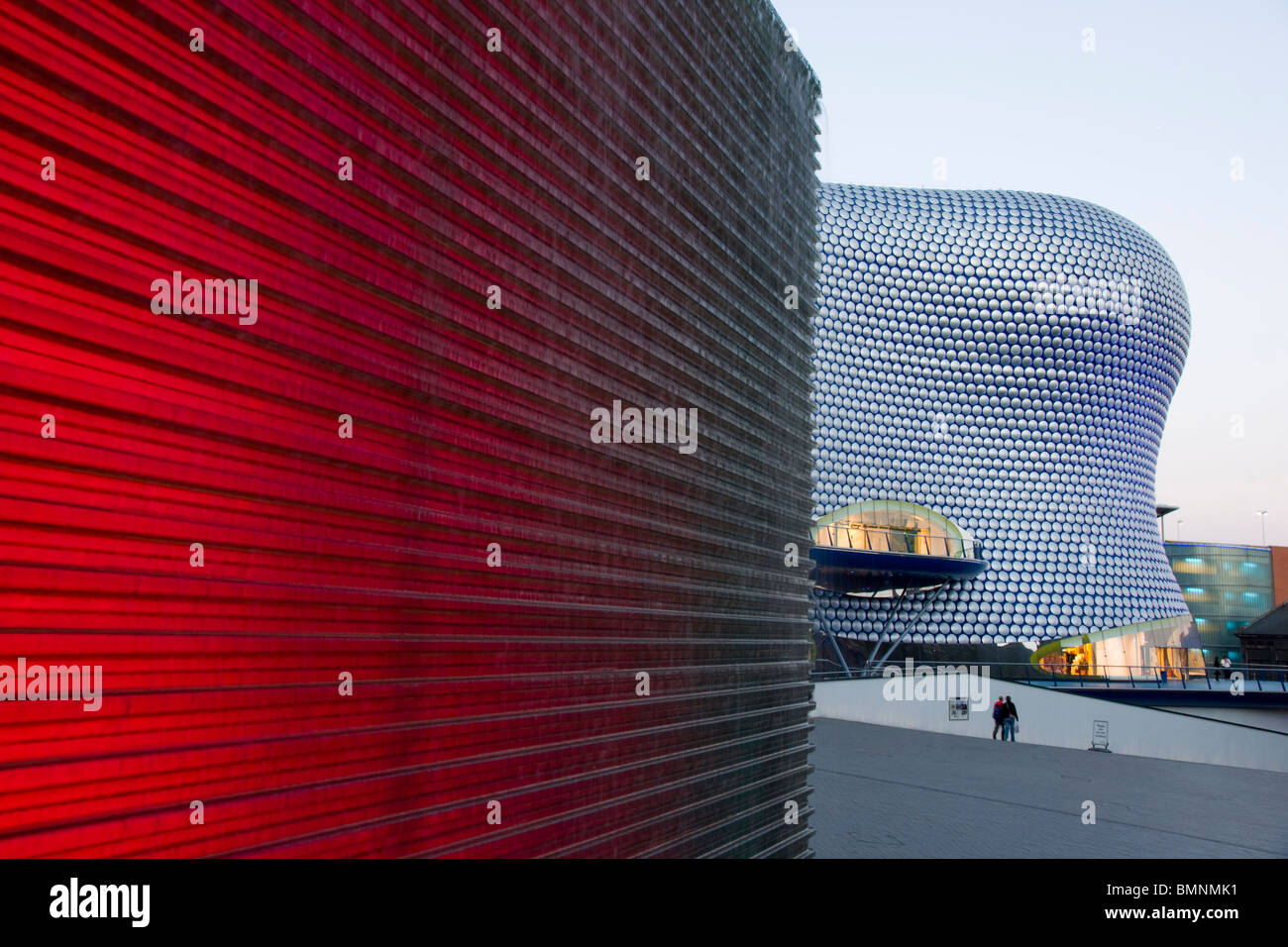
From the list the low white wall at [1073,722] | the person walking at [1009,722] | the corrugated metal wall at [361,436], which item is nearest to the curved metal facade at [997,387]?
the low white wall at [1073,722]

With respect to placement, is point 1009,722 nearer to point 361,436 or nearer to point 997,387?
point 361,436

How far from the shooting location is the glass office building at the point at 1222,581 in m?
81.0

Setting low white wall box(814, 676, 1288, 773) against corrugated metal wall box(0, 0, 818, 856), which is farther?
low white wall box(814, 676, 1288, 773)

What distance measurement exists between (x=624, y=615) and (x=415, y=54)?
7.60 ft

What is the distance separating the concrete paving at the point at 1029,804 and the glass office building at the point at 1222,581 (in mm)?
72425

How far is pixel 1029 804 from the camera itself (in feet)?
38.1

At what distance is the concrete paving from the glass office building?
72.4 meters

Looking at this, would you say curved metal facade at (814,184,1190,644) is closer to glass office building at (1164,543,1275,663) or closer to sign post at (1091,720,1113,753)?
sign post at (1091,720,1113,753)

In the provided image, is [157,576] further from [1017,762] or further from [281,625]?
[1017,762]

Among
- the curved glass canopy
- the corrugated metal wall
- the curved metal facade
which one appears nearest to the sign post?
the corrugated metal wall

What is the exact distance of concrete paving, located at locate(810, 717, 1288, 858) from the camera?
29.6 ft

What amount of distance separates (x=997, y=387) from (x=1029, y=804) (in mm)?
36521
